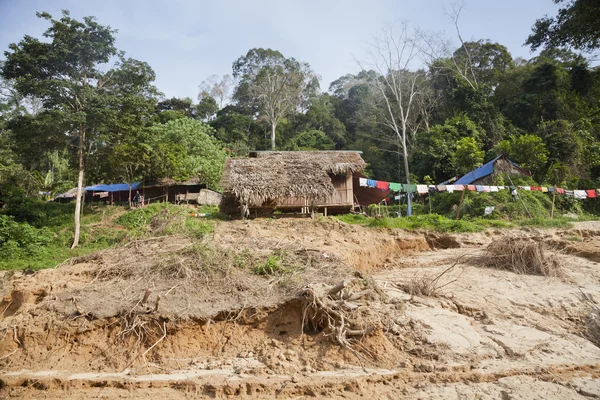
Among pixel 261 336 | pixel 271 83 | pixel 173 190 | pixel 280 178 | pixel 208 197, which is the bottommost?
pixel 261 336

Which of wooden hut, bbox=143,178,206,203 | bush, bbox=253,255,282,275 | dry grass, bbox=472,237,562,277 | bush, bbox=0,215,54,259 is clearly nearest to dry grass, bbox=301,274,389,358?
bush, bbox=253,255,282,275

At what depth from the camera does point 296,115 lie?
126 feet

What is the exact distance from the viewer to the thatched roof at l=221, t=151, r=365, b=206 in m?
13.5

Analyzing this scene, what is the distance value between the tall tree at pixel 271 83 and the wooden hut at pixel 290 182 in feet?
59.7

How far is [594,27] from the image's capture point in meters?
12.9

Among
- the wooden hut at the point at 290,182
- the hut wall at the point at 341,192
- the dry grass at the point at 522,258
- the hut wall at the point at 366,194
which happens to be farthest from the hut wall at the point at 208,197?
the dry grass at the point at 522,258

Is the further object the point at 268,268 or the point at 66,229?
the point at 66,229

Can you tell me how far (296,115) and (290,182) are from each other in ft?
84.9

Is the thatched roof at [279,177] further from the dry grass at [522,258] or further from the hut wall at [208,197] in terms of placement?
the hut wall at [208,197]

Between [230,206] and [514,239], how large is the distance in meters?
10.4

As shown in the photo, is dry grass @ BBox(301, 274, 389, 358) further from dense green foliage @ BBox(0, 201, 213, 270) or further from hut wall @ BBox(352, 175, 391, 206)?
hut wall @ BBox(352, 175, 391, 206)

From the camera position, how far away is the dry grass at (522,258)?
8148 mm

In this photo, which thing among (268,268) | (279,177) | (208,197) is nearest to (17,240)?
(279,177)

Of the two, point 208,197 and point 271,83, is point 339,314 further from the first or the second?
point 271,83
